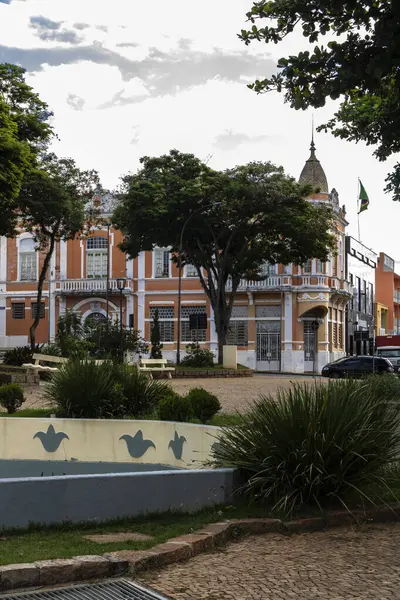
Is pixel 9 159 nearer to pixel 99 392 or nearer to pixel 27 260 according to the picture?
pixel 99 392

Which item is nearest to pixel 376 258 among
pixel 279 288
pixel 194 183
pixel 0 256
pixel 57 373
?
pixel 279 288

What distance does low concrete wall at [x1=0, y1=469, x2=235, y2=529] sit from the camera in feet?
23.5

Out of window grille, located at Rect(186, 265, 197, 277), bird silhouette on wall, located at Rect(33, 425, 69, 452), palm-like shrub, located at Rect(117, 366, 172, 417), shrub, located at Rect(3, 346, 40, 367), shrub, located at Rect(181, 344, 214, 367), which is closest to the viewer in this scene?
bird silhouette on wall, located at Rect(33, 425, 69, 452)

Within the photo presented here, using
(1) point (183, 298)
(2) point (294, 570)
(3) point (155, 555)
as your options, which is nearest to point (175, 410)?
(3) point (155, 555)

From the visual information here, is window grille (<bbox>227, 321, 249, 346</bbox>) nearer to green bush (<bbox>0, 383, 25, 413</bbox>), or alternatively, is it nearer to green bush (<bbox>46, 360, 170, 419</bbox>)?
green bush (<bbox>0, 383, 25, 413</bbox>)

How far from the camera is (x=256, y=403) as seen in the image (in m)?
8.53

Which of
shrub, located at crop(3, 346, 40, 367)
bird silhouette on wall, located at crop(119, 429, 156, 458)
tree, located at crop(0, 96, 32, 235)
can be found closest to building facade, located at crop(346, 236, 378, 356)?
shrub, located at crop(3, 346, 40, 367)

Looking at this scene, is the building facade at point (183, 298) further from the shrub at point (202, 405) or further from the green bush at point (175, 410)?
the green bush at point (175, 410)

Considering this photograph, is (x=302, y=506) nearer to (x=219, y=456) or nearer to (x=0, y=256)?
(x=219, y=456)

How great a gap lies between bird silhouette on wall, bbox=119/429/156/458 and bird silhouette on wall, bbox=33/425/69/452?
90 cm

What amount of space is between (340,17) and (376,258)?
66.4 metres

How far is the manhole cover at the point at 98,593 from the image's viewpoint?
5457 mm

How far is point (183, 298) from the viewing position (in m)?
53.7

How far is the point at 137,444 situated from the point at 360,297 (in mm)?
53447
